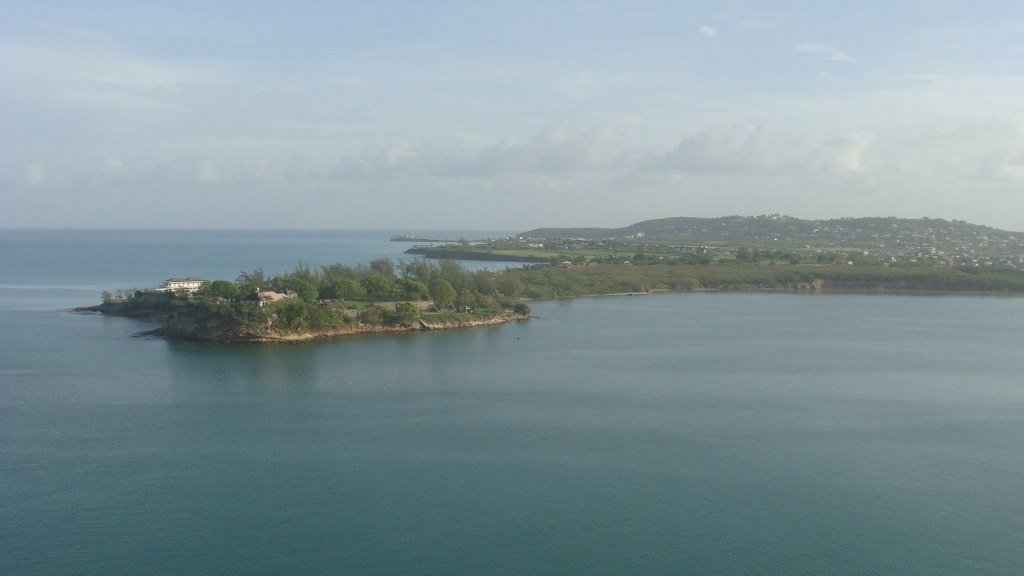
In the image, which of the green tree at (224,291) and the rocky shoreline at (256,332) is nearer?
the rocky shoreline at (256,332)

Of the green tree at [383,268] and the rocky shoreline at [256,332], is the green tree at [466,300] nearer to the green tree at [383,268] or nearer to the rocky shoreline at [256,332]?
the rocky shoreline at [256,332]

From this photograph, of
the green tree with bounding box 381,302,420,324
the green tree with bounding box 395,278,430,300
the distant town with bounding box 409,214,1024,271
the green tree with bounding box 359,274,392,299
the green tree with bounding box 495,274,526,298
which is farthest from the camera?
the distant town with bounding box 409,214,1024,271

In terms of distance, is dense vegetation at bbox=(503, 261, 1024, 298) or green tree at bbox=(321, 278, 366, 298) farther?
dense vegetation at bbox=(503, 261, 1024, 298)

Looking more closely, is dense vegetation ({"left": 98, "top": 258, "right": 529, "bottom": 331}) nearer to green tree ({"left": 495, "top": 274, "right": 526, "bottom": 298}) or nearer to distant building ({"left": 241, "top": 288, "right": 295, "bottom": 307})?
distant building ({"left": 241, "top": 288, "right": 295, "bottom": 307})

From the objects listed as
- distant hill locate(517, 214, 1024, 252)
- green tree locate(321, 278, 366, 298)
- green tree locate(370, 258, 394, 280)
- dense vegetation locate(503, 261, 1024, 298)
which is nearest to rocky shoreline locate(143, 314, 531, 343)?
green tree locate(321, 278, 366, 298)

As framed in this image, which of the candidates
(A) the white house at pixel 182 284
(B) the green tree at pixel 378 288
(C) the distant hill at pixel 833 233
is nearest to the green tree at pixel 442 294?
(B) the green tree at pixel 378 288

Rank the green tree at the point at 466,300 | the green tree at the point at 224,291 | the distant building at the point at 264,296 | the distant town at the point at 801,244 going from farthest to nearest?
the distant town at the point at 801,244 < the green tree at the point at 466,300 < the green tree at the point at 224,291 < the distant building at the point at 264,296

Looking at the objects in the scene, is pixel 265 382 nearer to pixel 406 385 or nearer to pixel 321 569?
pixel 406 385
